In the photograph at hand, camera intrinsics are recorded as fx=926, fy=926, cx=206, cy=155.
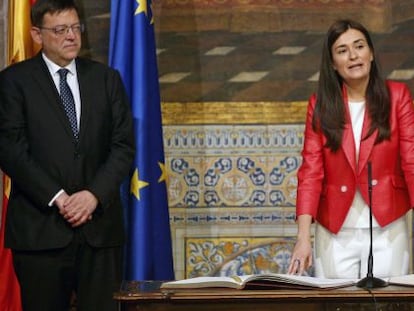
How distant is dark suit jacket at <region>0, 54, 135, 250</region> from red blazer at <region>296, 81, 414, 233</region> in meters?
0.97

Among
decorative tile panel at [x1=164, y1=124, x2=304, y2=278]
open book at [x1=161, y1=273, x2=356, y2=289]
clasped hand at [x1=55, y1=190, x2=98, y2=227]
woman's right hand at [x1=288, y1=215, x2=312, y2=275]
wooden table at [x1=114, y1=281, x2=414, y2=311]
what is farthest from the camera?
decorative tile panel at [x1=164, y1=124, x2=304, y2=278]

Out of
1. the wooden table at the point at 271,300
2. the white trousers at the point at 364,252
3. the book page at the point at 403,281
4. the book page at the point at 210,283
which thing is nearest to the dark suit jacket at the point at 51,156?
the white trousers at the point at 364,252

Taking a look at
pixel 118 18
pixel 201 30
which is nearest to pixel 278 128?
pixel 201 30

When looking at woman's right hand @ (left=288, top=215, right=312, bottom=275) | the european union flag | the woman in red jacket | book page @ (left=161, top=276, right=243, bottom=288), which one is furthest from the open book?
the european union flag

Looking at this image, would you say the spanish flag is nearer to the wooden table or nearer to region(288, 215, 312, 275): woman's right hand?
region(288, 215, 312, 275): woman's right hand

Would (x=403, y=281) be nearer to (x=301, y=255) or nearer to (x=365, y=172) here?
(x=301, y=255)

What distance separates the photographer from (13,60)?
5090mm

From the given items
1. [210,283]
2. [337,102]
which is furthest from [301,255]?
[210,283]

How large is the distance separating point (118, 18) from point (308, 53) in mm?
1179

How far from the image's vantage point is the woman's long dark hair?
4.07 meters

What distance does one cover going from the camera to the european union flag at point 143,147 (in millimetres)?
5094

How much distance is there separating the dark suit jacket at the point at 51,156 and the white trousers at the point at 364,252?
1.09m

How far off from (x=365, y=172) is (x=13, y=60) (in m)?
2.12

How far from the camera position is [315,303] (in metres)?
3.07
